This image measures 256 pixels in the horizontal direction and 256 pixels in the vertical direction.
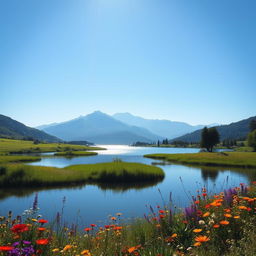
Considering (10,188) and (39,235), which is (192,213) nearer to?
(39,235)

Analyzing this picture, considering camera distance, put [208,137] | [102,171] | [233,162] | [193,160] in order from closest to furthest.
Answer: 1. [102,171]
2. [233,162]
3. [193,160]
4. [208,137]

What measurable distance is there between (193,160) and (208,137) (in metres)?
33.2

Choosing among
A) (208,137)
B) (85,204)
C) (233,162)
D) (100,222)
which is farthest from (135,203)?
(208,137)

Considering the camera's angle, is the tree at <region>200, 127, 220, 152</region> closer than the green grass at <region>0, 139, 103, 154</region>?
Yes

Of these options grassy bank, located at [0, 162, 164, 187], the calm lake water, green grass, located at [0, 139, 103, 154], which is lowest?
the calm lake water

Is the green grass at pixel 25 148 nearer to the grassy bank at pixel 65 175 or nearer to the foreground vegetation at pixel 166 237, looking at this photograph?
the grassy bank at pixel 65 175

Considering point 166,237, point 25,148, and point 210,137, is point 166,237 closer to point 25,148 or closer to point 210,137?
point 210,137

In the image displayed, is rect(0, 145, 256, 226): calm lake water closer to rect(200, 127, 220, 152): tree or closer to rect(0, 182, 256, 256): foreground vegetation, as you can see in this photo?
rect(0, 182, 256, 256): foreground vegetation

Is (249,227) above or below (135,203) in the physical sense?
above

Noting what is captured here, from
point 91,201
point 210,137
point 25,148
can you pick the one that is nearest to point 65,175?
point 91,201

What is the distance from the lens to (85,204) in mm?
19109

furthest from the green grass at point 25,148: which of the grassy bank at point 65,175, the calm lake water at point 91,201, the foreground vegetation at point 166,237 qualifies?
the foreground vegetation at point 166,237

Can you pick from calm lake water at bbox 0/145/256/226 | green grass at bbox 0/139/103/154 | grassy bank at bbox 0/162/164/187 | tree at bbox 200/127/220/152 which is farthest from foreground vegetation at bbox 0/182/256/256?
tree at bbox 200/127/220/152

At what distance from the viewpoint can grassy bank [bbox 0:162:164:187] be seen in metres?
26.2
